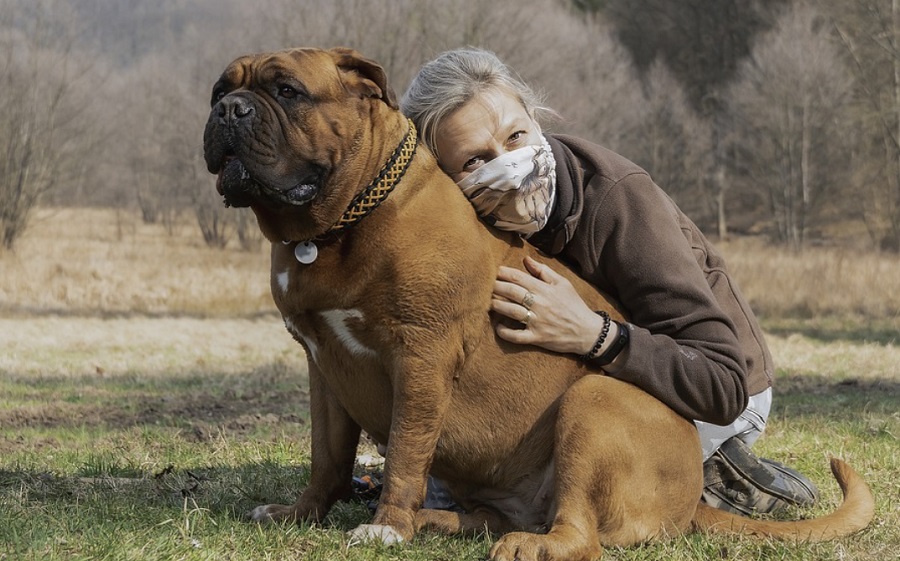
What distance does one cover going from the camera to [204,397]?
859cm

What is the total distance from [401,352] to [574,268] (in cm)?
98

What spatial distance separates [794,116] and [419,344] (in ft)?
128

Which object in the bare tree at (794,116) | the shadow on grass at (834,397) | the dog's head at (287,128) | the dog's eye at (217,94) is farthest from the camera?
the bare tree at (794,116)

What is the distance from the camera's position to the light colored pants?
159 inches

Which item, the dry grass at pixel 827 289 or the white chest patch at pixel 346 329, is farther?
the dry grass at pixel 827 289

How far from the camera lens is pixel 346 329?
3277mm

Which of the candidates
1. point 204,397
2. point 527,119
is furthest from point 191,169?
point 527,119

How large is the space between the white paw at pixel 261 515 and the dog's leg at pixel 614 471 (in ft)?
3.37

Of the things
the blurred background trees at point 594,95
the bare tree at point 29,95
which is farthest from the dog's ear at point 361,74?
the bare tree at point 29,95

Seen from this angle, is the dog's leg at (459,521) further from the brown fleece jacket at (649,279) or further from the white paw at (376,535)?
the brown fleece jacket at (649,279)

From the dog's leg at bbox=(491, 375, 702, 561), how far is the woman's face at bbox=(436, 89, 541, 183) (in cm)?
98

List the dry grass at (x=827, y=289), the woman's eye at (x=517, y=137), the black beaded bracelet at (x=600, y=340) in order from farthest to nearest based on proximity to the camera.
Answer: the dry grass at (x=827, y=289) → the woman's eye at (x=517, y=137) → the black beaded bracelet at (x=600, y=340)

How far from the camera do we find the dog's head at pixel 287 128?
124 inches

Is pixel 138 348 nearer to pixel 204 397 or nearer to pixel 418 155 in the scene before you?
pixel 204 397
